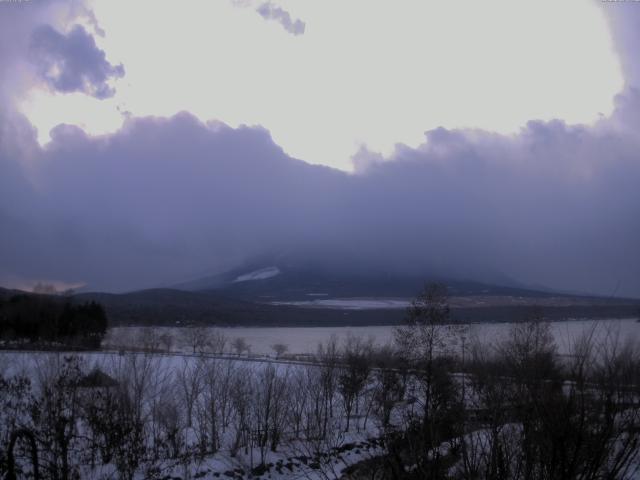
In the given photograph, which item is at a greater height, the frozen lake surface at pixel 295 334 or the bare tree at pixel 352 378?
the bare tree at pixel 352 378

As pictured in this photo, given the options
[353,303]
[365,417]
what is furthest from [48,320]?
[353,303]

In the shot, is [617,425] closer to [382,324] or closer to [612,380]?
[612,380]

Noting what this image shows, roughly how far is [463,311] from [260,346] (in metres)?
39.0

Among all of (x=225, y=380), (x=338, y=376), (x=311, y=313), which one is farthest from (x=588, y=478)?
(x=311, y=313)

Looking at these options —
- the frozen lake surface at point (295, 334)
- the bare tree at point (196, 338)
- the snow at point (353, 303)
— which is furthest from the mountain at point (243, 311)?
the bare tree at point (196, 338)

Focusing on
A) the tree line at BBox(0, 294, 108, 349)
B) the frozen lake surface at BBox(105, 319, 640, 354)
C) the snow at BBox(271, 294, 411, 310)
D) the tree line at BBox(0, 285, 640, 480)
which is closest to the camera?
the tree line at BBox(0, 285, 640, 480)

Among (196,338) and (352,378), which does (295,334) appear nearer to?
(196,338)

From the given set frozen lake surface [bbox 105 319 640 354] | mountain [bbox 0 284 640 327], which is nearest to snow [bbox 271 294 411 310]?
mountain [bbox 0 284 640 327]

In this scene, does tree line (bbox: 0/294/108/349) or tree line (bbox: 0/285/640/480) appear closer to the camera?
tree line (bbox: 0/285/640/480)

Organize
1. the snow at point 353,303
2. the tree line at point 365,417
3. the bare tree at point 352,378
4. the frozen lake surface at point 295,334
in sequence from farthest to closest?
the snow at point 353,303, the frozen lake surface at point 295,334, the bare tree at point 352,378, the tree line at point 365,417

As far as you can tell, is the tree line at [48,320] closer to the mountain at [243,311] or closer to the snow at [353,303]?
the mountain at [243,311]

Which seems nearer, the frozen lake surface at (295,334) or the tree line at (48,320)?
the tree line at (48,320)

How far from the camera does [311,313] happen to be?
12406cm

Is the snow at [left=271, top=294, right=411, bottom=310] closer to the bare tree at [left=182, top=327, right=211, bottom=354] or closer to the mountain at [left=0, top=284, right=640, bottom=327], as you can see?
the mountain at [left=0, top=284, right=640, bottom=327]
